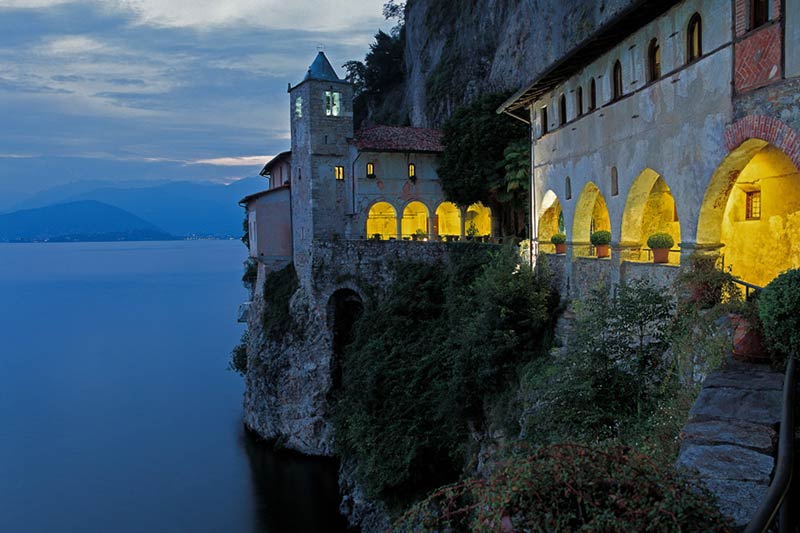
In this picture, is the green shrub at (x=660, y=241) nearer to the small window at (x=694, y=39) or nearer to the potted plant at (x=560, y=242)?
the small window at (x=694, y=39)

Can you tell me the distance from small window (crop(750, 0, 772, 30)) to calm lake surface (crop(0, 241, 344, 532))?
23.2 metres

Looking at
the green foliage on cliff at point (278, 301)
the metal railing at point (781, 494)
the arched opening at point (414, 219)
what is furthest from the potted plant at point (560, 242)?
the arched opening at point (414, 219)

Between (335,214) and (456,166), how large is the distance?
753 cm

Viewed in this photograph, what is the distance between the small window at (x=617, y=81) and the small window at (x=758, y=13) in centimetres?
565

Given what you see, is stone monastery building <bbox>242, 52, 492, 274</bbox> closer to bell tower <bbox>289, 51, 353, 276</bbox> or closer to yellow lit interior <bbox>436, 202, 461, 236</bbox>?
bell tower <bbox>289, 51, 353, 276</bbox>

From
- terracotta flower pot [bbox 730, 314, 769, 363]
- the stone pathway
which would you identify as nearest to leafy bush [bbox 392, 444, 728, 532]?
the stone pathway

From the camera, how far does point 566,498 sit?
163 inches

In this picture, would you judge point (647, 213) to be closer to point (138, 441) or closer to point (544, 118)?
point (544, 118)

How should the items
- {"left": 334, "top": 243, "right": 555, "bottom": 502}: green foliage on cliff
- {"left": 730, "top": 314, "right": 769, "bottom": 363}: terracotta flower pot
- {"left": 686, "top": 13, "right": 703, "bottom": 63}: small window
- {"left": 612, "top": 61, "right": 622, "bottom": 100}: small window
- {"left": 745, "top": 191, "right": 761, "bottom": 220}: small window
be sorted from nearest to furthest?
{"left": 730, "top": 314, "right": 769, "bottom": 363}: terracotta flower pot, {"left": 686, "top": 13, "right": 703, "bottom": 63}: small window, {"left": 745, "top": 191, "right": 761, "bottom": 220}: small window, {"left": 612, "top": 61, "right": 622, "bottom": 100}: small window, {"left": 334, "top": 243, "right": 555, "bottom": 502}: green foliage on cliff

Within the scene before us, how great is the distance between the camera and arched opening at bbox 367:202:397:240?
41500 mm

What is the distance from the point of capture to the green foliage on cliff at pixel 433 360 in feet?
60.7

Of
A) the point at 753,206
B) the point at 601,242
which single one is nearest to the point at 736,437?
the point at 753,206

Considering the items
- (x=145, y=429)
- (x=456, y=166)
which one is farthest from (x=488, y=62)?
(x=145, y=429)

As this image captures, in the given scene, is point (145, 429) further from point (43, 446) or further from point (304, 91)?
point (304, 91)
